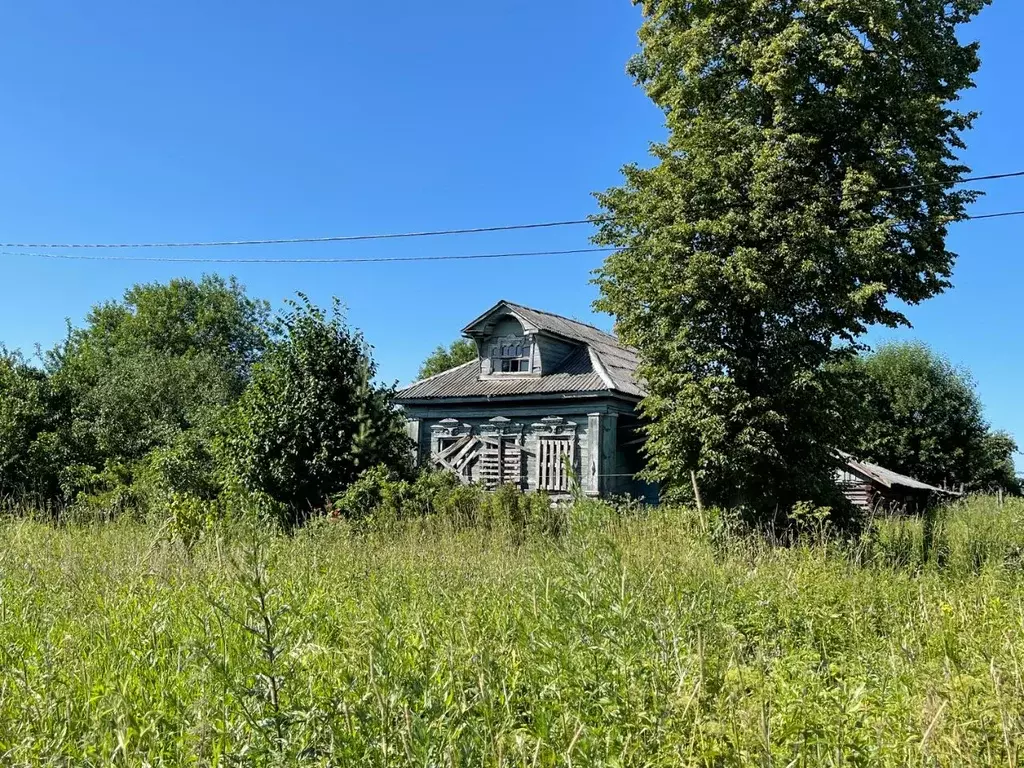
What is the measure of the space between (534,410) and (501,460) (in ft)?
5.59

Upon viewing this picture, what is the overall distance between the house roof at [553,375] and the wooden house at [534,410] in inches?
1.3

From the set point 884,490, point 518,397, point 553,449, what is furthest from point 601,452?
point 884,490

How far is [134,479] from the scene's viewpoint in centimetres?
1470

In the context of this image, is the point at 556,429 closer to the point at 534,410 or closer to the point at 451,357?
the point at 534,410

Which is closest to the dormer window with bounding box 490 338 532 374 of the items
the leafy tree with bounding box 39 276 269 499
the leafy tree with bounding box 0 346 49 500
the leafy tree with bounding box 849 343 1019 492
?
the leafy tree with bounding box 39 276 269 499

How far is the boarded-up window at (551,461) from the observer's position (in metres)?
19.5

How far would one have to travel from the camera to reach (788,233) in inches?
493

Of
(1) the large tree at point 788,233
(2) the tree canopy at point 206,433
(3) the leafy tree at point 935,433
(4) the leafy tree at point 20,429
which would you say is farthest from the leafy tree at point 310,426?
(3) the leafy tree at point 935,433

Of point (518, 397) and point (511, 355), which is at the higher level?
point (511, 355)

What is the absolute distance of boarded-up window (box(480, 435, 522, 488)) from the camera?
20.3m

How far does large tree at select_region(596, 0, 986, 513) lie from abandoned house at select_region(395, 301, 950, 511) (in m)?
5.49

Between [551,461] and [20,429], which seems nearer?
[20,429]

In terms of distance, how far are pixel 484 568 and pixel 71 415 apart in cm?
1542

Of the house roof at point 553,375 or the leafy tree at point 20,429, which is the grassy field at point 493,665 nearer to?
the leafy tree at point 20,429
